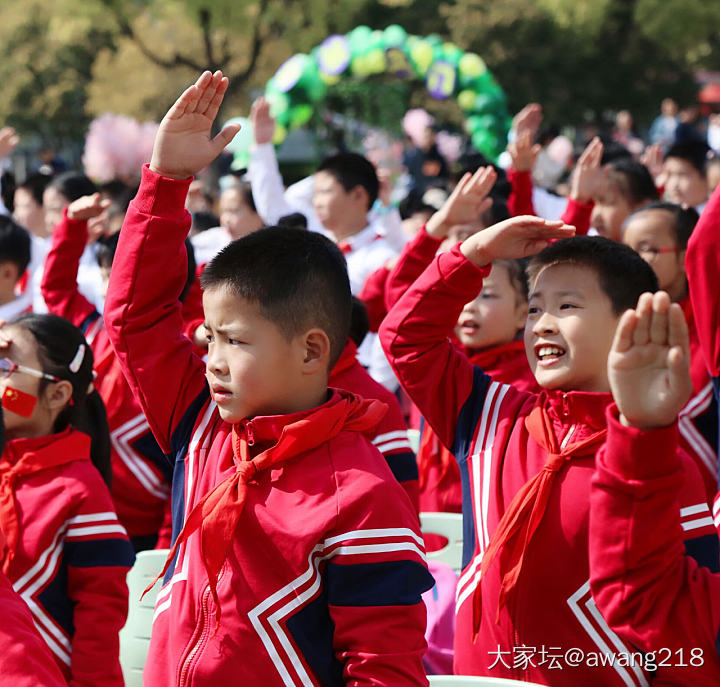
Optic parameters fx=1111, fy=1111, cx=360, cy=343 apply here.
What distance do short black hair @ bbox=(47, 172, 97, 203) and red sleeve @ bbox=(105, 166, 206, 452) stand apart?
3950 mm

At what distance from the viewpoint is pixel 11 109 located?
88.6ft

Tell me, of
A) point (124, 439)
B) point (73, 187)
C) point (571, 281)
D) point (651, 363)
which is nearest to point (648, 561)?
point (651, 363)

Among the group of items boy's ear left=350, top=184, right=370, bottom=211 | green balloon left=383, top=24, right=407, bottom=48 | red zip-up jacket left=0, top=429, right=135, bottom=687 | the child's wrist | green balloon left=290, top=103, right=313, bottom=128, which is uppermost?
green balloon left=383, top=24, right=407, bottom=48

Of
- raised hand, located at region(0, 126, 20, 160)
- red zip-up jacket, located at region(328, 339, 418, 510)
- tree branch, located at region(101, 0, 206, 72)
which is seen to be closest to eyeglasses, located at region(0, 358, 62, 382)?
red zip-up jacket, located at region(328, 339, 418, 510)

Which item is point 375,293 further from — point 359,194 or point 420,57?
point 420,57

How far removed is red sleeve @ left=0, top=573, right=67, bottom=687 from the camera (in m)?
1.65

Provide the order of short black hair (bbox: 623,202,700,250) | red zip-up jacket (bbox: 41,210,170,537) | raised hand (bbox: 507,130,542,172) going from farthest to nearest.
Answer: raised hand (bbox: 507,130,542,172)
red zip-up jacket (bbox: 41,210,170,537)
short black hair (bbox: 623,202,700,250)

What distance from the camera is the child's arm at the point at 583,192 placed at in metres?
4.11

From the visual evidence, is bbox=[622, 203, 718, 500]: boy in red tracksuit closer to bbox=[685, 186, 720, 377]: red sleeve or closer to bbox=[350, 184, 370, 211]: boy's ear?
bbox=[685, 186, 720, 377]: red sleeve

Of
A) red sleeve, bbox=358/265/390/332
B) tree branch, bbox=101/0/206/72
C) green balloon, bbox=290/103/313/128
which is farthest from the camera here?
tree branch, bbox=101/0/206/72

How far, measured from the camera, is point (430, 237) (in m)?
3.18

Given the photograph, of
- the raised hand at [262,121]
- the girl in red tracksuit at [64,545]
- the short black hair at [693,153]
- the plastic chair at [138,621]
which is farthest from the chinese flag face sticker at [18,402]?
the short black hair at [693,153]

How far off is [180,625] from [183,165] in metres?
0.84

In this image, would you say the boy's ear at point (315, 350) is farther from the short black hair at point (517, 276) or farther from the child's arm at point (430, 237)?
the short black hair at point (517, 276)
